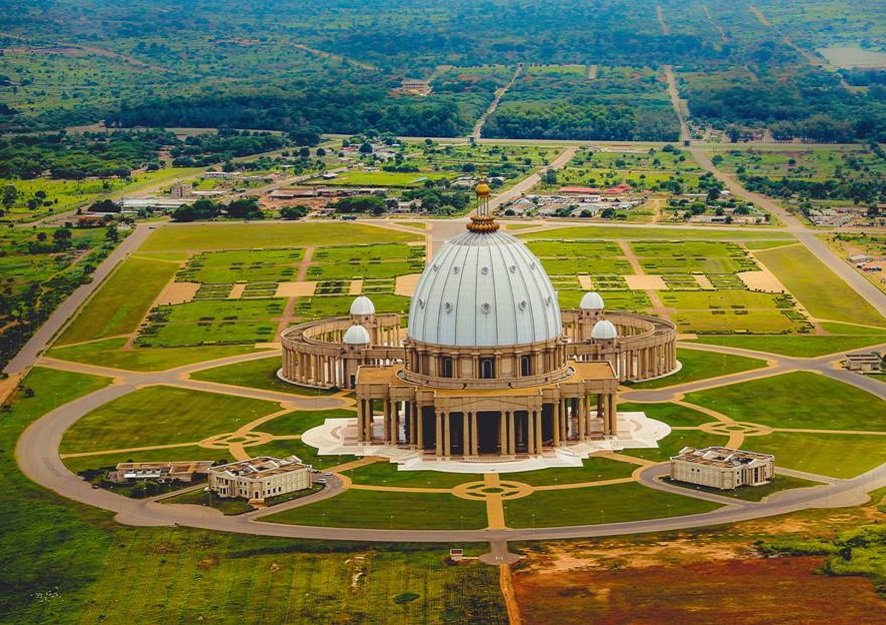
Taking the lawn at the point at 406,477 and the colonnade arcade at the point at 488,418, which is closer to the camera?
the lawn at the point at 406,477

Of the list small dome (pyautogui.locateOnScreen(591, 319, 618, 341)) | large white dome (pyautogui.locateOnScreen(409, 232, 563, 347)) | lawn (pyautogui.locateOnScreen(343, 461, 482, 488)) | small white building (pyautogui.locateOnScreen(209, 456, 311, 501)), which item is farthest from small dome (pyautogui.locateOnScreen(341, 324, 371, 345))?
small white building (pyautogui.locateOnScreen(209, 456, 311, 501))

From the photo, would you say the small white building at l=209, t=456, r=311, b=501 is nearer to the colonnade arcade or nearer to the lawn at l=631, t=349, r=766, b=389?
the colonnade arcade

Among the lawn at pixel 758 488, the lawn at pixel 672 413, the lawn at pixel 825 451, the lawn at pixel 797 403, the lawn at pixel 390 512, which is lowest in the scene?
the lawn at pixel 390 512

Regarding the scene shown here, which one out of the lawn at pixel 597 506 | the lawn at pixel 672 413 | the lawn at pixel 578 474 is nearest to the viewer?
the lawn at pixel 597 506

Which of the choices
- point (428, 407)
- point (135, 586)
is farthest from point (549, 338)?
point (135, 586)

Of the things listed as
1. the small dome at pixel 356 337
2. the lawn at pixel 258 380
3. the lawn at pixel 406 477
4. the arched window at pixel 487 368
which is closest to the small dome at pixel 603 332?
the small dome at pixel 356 337

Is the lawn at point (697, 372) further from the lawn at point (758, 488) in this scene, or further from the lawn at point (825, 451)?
the lawn at point (758, 488)
